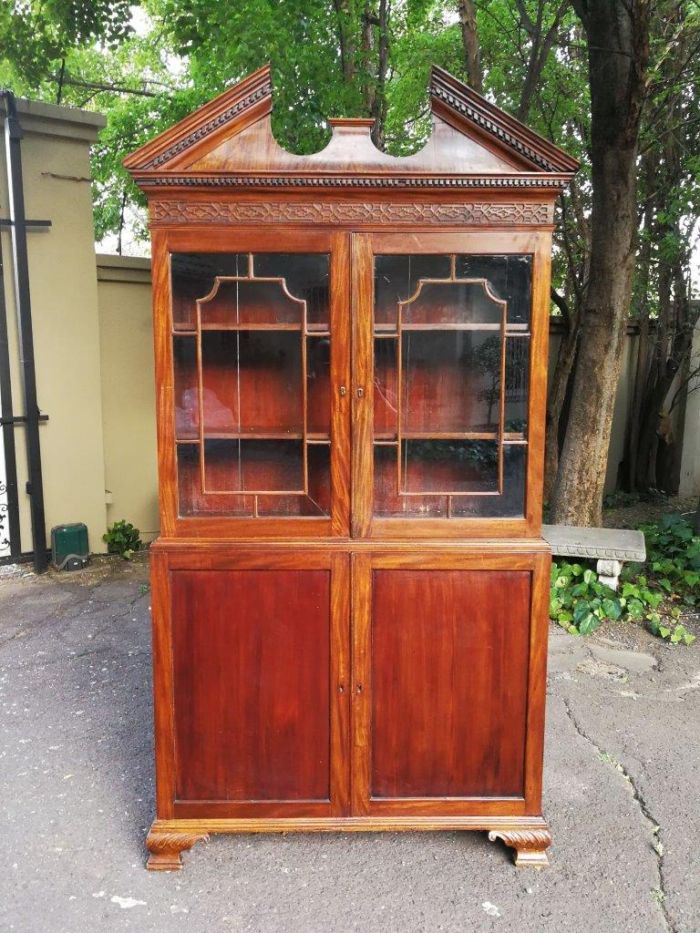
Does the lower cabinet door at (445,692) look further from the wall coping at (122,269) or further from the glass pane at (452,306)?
the wall coping at (122,269)

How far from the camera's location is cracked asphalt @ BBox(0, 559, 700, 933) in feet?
5.91

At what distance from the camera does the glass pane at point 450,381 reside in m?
2.00

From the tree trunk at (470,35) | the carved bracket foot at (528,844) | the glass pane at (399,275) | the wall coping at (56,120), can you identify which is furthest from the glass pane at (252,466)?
the tree trunk at (470,35)

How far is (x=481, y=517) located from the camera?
6.55 feet

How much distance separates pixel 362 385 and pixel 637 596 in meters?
2.70

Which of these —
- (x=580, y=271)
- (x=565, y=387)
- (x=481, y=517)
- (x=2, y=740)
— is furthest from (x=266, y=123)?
(x=580, y=271)

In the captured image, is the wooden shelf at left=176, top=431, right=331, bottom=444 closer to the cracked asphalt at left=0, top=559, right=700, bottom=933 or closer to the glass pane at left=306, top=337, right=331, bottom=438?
the glass pane at left=306, top=337, right=331, bottom=438

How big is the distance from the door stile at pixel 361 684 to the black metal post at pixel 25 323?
3303 millimetres

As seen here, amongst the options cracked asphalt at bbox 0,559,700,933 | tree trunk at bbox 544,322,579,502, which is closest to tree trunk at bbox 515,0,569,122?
tree trunk at bbox 544,322,579,502

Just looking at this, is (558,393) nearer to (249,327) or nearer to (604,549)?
(604,549)

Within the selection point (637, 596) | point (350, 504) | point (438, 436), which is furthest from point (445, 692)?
point (637, 596)

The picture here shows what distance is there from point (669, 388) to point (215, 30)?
483 cm

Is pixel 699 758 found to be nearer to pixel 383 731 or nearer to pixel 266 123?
pixel 383 731

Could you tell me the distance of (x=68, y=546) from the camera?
4.69 metres
